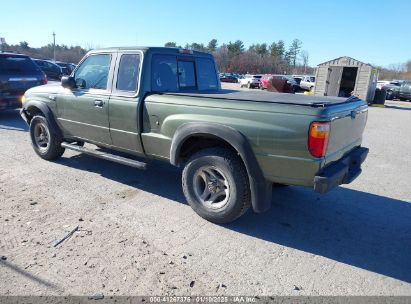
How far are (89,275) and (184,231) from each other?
3.71 ft

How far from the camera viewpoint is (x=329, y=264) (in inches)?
125

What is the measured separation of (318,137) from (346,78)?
21.8 metres

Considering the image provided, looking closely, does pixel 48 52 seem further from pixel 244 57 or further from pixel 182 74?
pixel 182 74

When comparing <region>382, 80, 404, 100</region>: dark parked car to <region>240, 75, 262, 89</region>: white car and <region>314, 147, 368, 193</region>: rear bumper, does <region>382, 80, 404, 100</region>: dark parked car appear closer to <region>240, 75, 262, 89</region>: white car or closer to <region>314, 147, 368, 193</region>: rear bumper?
<region>240, 75, 262, 89</region>: white car

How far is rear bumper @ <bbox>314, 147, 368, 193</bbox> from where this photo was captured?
124 inches

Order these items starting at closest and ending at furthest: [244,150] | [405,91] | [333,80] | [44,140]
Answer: [244,150]
[44,140]
[333,80]
[405,91]

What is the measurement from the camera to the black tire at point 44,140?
18.8 ft

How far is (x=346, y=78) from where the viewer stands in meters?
22.6

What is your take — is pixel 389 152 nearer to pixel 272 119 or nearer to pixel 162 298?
pixel 272 119

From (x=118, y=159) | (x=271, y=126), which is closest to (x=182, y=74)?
(x=118, y=159)

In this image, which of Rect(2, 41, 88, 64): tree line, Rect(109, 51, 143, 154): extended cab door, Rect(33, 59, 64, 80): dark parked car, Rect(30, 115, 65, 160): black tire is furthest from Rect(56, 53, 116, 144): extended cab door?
Rect(2, 41, 88, 64): tree line

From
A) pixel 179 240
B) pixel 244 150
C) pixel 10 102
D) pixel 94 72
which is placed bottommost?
pixel 179 240

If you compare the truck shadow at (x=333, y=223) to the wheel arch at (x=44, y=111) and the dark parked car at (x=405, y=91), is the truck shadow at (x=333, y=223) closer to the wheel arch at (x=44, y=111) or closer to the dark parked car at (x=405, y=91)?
the wheel arch at (x=44, y=111)

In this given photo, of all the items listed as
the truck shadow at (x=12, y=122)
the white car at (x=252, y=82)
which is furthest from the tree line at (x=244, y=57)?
the truck shadow at (x=12, y=122)
